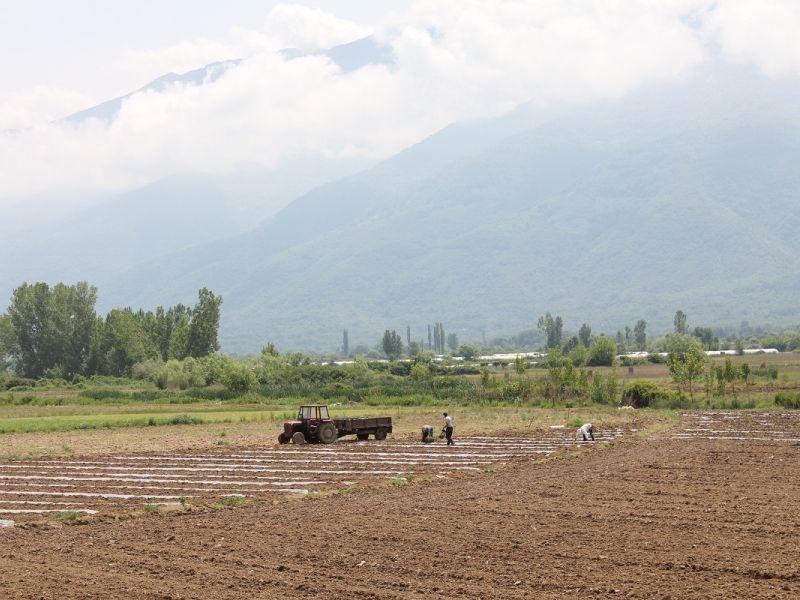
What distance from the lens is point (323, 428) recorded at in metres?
36.9

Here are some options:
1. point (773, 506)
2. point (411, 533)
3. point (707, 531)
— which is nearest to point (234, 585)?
point (411, 533)

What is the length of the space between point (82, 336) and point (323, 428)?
7685 centimetres

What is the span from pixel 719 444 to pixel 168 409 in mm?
38297

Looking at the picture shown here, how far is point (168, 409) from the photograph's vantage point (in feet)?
208

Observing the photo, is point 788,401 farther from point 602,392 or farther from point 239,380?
point 239,380

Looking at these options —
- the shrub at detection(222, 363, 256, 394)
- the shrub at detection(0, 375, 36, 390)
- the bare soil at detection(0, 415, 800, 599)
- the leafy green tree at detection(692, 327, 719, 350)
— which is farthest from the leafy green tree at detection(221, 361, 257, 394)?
the leafy green tree at detection(692, 327, 719, 350)

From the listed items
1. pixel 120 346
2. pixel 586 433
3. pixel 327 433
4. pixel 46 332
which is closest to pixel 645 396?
pixel 586 433

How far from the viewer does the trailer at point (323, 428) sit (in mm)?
36625

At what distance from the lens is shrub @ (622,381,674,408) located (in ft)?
187

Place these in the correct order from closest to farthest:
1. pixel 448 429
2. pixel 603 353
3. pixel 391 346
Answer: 1. pixel 448 429
2. pixel 603 353
3. pixel 391 346

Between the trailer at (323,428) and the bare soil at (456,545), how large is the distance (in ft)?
41.9

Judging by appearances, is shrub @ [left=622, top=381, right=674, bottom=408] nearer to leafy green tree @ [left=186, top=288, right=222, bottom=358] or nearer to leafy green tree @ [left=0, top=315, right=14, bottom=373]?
leafy green tree @ [left=186, top=288, right=222, bottom=358]

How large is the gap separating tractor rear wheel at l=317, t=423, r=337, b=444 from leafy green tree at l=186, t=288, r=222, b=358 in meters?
73.8

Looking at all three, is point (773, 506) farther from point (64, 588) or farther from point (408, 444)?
point (408, 444)
